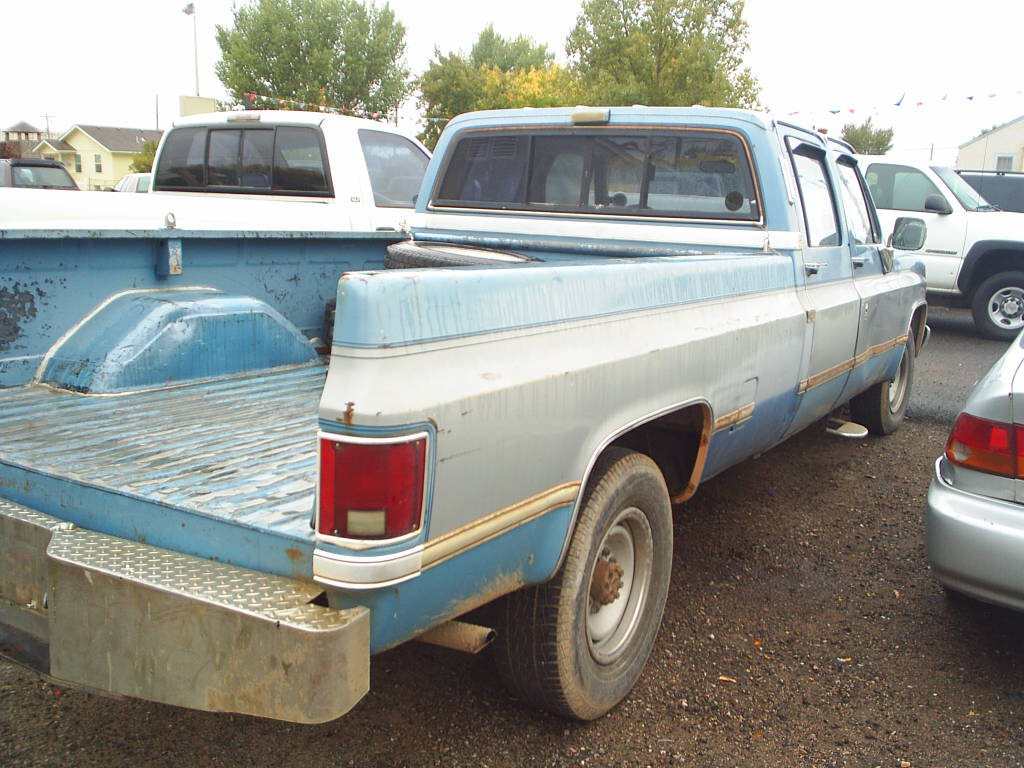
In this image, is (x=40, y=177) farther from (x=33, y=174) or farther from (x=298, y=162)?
(x=298, y=162)

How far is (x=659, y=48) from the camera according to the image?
2400 centimetres

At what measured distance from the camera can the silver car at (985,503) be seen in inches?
115

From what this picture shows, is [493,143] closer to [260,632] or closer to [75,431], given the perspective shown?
[75,431]

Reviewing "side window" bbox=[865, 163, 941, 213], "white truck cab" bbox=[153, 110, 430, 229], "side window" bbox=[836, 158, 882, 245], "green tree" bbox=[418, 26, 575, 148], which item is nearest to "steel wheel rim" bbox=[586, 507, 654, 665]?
"side window" bbox=[836, 158, 882, 245]

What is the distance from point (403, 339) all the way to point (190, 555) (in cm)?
77

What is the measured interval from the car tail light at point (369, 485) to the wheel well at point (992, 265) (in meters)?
10.6

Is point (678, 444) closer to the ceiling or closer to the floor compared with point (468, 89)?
closer to the floor

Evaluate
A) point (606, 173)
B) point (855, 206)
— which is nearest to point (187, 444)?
point (606, 173)

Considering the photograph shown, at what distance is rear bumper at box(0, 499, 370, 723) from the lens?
5.84 feet

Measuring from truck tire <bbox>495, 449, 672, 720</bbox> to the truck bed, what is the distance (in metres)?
0.74

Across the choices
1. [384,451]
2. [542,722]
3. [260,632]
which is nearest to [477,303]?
[384,451]

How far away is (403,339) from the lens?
184 centimetres

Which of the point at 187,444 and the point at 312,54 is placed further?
the point at 312,54

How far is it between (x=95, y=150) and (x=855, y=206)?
250 ft
